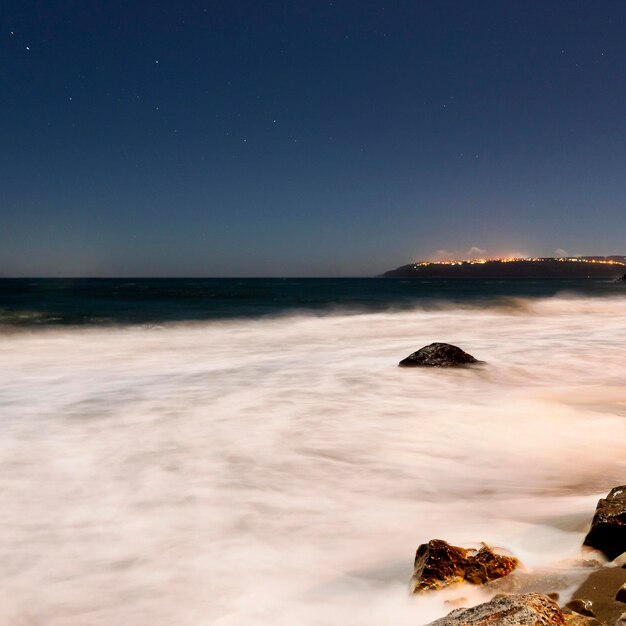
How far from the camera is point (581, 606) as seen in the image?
2.05 m

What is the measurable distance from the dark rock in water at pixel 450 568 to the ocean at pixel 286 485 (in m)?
0.06

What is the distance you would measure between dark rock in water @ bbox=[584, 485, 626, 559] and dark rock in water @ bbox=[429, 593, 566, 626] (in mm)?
1061

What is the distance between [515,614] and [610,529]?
4.13 feet

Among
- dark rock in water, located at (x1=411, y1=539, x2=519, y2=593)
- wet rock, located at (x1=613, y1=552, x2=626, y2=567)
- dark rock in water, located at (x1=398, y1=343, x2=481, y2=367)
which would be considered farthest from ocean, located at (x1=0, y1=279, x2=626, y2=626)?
dark rock in water, located at (x1=398, y1=343, x2=481, y2=367)

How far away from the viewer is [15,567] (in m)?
3.06

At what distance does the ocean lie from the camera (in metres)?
2.72

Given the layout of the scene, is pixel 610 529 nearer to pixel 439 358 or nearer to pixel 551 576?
pixel 551 576

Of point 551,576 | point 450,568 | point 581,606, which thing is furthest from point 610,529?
point 450,568

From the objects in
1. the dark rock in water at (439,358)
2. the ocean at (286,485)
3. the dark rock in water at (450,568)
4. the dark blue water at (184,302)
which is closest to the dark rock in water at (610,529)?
the ocean at (286,485)

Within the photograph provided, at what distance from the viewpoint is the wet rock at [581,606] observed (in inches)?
78.6

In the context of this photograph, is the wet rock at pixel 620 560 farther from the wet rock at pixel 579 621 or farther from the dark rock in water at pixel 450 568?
the wet rock at pixel 579 621

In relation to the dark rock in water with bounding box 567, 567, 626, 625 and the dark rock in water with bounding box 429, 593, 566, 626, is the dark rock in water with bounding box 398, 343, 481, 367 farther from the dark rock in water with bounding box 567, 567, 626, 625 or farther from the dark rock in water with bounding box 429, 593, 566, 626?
the dark rock in water with bounding box 429, 593, 566, 626

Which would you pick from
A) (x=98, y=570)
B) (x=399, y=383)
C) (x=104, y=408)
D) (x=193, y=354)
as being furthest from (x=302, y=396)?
(x=193, y=354)

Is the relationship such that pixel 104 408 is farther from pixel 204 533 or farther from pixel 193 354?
pixel 193 354
